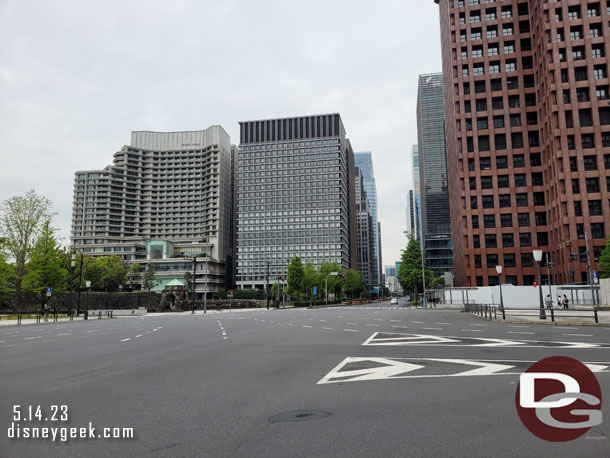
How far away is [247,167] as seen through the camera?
575 feet

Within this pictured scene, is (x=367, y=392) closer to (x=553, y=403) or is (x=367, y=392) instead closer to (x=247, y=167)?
(x=553, y=403)

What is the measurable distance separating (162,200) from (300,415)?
17127cm

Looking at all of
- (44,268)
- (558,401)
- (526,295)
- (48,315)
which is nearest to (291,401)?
(558,401)

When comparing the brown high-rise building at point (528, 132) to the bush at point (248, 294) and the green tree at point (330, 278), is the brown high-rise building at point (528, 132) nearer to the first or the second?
the green tree at point (330, 278)

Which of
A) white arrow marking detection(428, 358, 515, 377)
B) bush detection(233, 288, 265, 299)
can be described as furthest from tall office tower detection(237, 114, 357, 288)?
white arrow marking detection(428, 358, 515, 377)

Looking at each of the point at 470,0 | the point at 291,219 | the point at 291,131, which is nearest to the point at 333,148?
the point at 291,131

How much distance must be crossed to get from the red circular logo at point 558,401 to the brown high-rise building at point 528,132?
207ft

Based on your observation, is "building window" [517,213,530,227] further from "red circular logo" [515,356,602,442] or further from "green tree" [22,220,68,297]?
"red circular logo" [515,356,602,442]

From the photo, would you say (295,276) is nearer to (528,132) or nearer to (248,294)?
(528,132)

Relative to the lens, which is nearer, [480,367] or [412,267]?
[480,367]

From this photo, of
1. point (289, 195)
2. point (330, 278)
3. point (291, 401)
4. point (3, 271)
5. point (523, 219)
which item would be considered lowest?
point (291, 401)

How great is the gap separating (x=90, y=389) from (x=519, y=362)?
9.38 m

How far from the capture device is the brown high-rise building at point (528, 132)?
6738 centimetres

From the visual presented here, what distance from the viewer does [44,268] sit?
47750 millimetres
